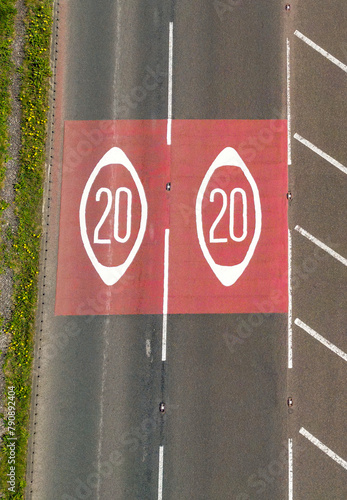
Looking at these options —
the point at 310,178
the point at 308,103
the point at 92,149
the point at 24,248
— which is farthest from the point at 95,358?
the point at 308,103

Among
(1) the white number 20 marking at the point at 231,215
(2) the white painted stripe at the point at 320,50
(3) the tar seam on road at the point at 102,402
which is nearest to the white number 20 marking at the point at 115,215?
(3) the tar seam on road at the point at 102,402

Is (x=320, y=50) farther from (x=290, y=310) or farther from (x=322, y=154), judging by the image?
(x=290, y=310)

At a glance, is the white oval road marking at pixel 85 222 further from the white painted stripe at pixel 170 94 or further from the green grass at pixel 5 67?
the green grass at pixel 5 67

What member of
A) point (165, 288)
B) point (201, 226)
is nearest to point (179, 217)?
point (201, 226)

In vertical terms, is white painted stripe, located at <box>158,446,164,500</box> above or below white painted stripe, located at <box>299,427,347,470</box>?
below

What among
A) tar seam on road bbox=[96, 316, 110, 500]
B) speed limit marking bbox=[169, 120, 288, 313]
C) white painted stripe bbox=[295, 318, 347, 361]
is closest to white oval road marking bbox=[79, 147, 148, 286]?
speed limit marking bbox=[169, 120, 288, 313]

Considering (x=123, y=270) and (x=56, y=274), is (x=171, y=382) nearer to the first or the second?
(x=123, y=270)

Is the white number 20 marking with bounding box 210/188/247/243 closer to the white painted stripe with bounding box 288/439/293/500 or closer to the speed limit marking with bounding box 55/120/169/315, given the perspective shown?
the speed limit marking with bounding box 55/120/169/315
